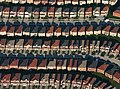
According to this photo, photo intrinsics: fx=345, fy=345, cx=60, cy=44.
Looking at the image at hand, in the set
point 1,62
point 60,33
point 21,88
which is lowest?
point 21,88

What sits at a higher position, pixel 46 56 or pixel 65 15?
pixel 65 15

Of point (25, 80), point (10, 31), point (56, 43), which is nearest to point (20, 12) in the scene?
point (10, 31)

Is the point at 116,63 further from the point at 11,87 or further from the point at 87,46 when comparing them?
the point at 11,87

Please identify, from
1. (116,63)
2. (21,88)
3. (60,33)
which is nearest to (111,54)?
(116,63)

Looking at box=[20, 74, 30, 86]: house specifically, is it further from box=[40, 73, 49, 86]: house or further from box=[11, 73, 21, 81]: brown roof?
box=[40, 73, 49, 86]: house

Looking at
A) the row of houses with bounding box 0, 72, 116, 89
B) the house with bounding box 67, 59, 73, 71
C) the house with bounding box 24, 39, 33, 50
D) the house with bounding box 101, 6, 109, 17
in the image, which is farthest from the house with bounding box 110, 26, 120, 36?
the house with bounding box 24, 39, 33, 50

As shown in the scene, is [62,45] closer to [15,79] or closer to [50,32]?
[50,32]
